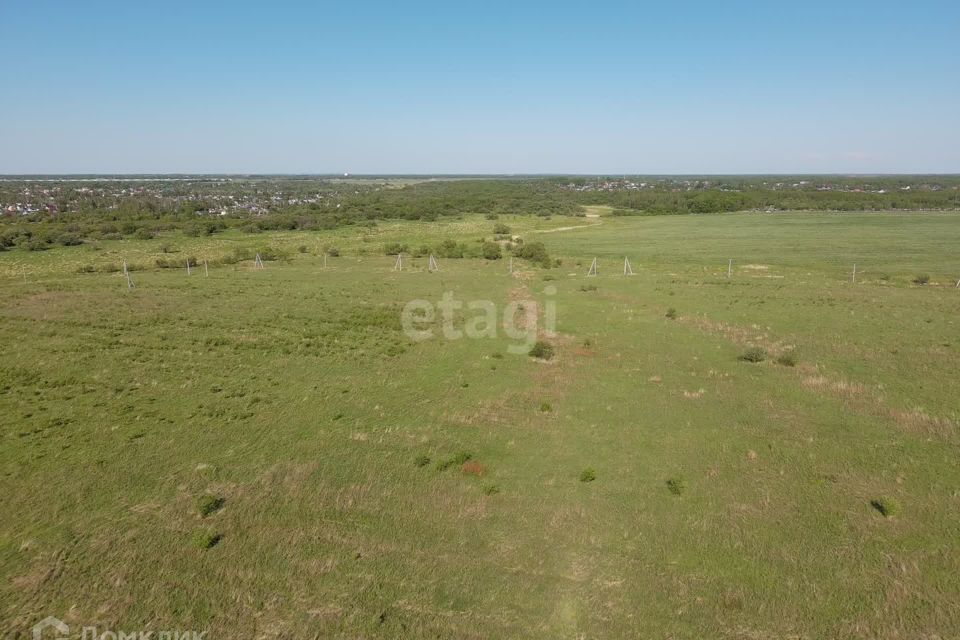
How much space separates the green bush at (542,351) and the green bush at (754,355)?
7.33 m

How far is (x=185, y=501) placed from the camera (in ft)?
35.9

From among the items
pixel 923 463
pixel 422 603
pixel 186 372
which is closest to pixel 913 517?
pixel 923 463

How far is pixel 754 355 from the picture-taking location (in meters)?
20.1

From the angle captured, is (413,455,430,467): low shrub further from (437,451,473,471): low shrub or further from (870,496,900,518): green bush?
(870,496,900,518): green bush

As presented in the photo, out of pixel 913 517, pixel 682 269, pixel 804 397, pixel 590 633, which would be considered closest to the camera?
pixel 590 633

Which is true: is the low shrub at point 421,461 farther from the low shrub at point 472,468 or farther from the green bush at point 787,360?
the green bush at point 787,360

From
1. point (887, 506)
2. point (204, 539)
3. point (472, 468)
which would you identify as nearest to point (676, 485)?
point (887, 506)

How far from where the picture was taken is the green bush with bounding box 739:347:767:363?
790 inches

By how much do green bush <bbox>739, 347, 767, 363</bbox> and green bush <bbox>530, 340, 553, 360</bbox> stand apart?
7327mm

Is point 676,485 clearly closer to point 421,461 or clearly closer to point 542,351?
point 421,461

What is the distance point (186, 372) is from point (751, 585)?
17855 millimetres

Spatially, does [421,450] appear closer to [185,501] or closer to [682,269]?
[185,501]

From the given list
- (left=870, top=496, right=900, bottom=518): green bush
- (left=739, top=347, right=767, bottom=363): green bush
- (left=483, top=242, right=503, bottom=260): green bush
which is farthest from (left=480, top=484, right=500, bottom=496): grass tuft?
(left=483, top=242, right=503, bottom=260): green bush

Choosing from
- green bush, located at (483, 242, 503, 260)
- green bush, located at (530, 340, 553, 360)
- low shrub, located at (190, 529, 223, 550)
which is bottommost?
low shrub, located at (190, 529, 223, 550)
